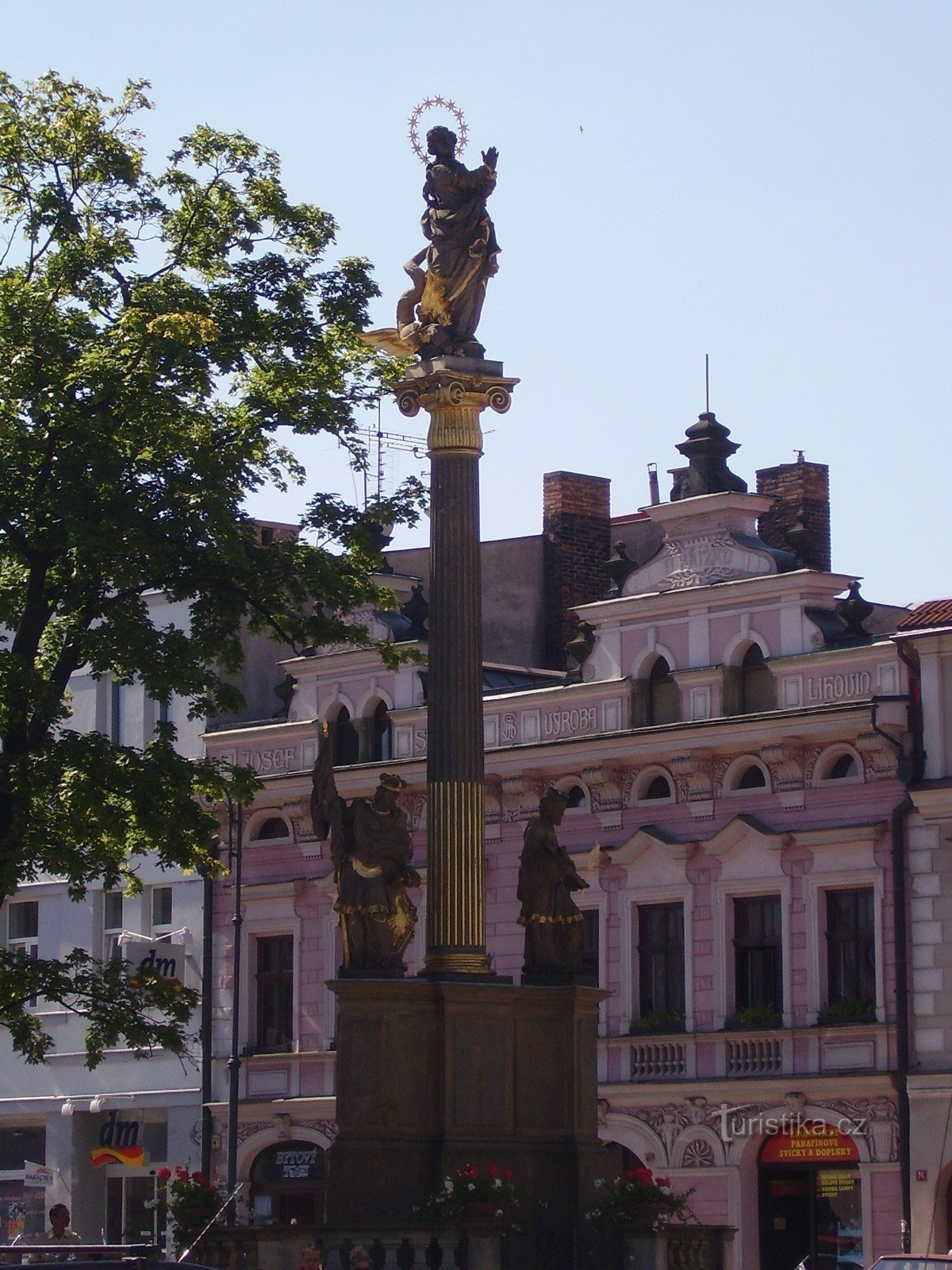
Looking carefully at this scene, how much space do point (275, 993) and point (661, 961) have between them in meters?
8.02

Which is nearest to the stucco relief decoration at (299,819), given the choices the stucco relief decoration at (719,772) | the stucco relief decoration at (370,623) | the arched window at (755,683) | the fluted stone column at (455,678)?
the stucco relief decoration at (370,623)

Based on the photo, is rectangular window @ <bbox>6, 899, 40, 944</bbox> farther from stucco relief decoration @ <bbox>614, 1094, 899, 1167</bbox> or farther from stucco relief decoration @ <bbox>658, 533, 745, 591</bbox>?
stucco relief decoration @ <bbox>658, 533, 745, 591</bbox>

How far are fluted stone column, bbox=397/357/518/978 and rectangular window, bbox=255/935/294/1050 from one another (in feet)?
68.5

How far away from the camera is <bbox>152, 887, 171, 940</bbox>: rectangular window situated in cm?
5019

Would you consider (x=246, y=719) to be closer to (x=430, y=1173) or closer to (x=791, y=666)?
(x=791, y=666)

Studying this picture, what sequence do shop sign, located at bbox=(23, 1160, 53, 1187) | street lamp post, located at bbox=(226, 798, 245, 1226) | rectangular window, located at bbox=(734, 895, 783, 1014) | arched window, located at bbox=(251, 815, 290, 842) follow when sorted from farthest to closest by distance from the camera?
shop sign, located at bbox=(23, 1160, 53, 1187) < arched window, located at bbox=(251, 815, 290, 842) < street lamp post, located at bbox=(226, 798, 245, 1226) < rectangular window, located at bbox=(734, 895, 783, 1014)

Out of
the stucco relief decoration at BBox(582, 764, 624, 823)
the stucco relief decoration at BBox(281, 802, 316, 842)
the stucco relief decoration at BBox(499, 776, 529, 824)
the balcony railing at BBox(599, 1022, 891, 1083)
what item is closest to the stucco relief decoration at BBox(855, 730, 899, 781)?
the balcony railing at BBox(599, 1022, 891, 1083)

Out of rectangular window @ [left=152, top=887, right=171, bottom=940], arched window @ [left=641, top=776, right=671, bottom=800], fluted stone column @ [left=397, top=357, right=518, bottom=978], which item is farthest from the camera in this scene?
rectangular window @ [left=152, top=887, right=171, bottom=940]

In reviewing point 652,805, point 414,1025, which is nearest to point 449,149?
point 414,1025

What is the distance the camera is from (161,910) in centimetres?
5047

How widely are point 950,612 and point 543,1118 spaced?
14934 mm

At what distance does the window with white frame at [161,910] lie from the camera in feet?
165

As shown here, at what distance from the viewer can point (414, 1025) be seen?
25.8m

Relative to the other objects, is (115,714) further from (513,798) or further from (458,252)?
(458,252)
